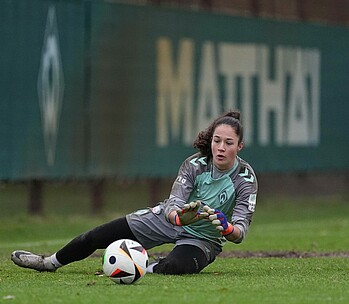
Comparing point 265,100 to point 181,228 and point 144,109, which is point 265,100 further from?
point 181,228

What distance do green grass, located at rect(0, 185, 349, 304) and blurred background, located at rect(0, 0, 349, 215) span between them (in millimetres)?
504

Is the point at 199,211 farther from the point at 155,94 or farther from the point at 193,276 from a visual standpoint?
the point at 155,94

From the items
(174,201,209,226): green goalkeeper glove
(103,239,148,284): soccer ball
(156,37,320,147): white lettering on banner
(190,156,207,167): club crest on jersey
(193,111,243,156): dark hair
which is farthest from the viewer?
(156,37,320,147): white lettering on banner

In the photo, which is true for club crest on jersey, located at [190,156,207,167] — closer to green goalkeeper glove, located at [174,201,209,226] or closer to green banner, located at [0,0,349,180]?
green goalkeeper glove, located at [174,201,209,226]

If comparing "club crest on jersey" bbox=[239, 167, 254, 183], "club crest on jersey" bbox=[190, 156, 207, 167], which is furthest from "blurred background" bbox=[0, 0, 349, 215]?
"club crest on jersey" bbox=[239, 167, 254, 183]

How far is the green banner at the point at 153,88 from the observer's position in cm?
1833

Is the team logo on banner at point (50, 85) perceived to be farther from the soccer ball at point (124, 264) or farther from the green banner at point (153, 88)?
the soccer ball at point (124, 264)

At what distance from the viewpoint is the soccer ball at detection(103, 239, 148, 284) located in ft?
32.8

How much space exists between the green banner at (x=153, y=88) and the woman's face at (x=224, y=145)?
7462mm

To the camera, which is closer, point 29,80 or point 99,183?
point 29,80

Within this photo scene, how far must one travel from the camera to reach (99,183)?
2080cm

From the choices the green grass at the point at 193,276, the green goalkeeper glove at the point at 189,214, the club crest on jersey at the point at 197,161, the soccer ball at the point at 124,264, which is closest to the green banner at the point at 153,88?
the green grass at the point at 193,276

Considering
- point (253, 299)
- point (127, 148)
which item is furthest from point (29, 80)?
point (253, 299)

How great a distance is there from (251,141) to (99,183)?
11.7ft
